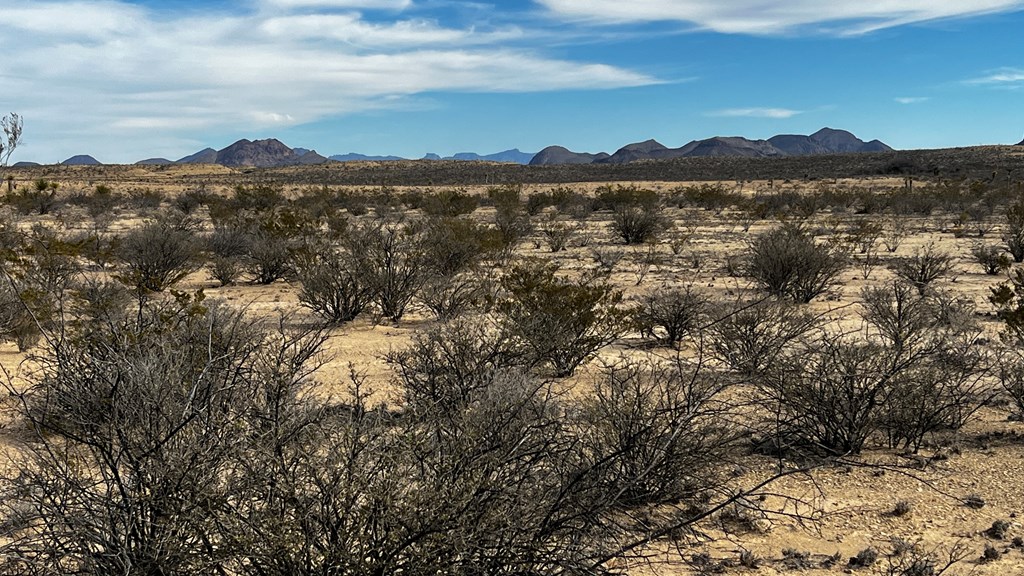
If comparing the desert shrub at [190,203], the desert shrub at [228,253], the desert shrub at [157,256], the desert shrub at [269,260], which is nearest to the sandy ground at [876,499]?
the desert shrub at [157,256]

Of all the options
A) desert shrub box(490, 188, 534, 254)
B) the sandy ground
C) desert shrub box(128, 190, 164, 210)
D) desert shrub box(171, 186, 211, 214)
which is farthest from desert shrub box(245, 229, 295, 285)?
desert shrub box(128, 190, 164, 210)

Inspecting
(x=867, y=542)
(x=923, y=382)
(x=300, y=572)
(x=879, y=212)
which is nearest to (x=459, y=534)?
(x=300, y=572)

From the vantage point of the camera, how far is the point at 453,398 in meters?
6.05

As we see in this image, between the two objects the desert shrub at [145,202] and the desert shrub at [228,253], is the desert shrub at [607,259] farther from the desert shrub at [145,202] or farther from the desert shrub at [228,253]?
the desert shrub at [145,202]

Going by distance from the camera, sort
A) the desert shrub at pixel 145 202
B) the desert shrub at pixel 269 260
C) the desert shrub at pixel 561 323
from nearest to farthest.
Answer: the desert shrub at pixel 561 323 → the desert shrub at pixel 269 260 → the desert shrub at pixel 145 202

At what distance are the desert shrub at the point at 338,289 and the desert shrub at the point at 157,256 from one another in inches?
181

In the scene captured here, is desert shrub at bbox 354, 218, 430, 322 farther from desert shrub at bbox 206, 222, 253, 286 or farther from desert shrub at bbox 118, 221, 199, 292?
desert shrub at bbox 206, 222, 253, 286

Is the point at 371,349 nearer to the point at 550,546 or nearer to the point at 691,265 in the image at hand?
the point at 550,546

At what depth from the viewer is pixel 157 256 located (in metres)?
17.3

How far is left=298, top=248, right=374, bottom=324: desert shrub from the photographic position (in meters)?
13.6

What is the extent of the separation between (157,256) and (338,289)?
625 cm

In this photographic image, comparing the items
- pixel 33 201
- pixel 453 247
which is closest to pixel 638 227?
pixel 453 247

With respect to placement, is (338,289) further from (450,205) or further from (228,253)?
(450,205)

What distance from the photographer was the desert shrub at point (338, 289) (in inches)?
534
